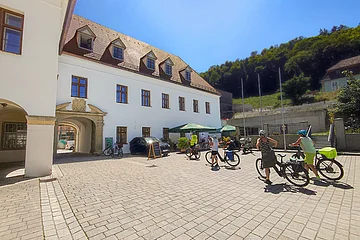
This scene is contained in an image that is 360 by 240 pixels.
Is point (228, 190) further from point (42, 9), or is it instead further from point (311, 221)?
Answer: point (42, 9)

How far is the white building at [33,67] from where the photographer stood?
7.00 metres

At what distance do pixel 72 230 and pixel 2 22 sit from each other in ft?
27.8

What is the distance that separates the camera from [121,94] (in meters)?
16.8

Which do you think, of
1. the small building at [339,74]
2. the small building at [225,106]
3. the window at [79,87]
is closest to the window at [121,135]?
the window at [79,87]

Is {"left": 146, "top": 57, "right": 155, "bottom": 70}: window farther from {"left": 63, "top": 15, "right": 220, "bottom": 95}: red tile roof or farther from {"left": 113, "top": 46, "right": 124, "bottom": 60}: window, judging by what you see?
{"left": 113, "top": 46, "right": 124, "bottom": 60}: window

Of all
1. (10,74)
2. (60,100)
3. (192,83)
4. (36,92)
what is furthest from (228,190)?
(192,83)

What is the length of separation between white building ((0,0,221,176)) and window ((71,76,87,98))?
1cm

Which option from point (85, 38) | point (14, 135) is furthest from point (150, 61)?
point (14, 135)

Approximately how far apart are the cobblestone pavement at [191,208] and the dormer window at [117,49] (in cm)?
1392

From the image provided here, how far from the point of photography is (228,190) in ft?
17.6

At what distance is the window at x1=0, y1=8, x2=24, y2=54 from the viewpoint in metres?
7.08

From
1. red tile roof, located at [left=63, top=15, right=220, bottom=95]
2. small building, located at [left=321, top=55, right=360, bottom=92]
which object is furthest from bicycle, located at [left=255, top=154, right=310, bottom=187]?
small building, located at [left=321, top=55, right=360, bottom=92]

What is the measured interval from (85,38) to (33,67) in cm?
1013

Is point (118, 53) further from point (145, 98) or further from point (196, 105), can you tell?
point (196, 105)
